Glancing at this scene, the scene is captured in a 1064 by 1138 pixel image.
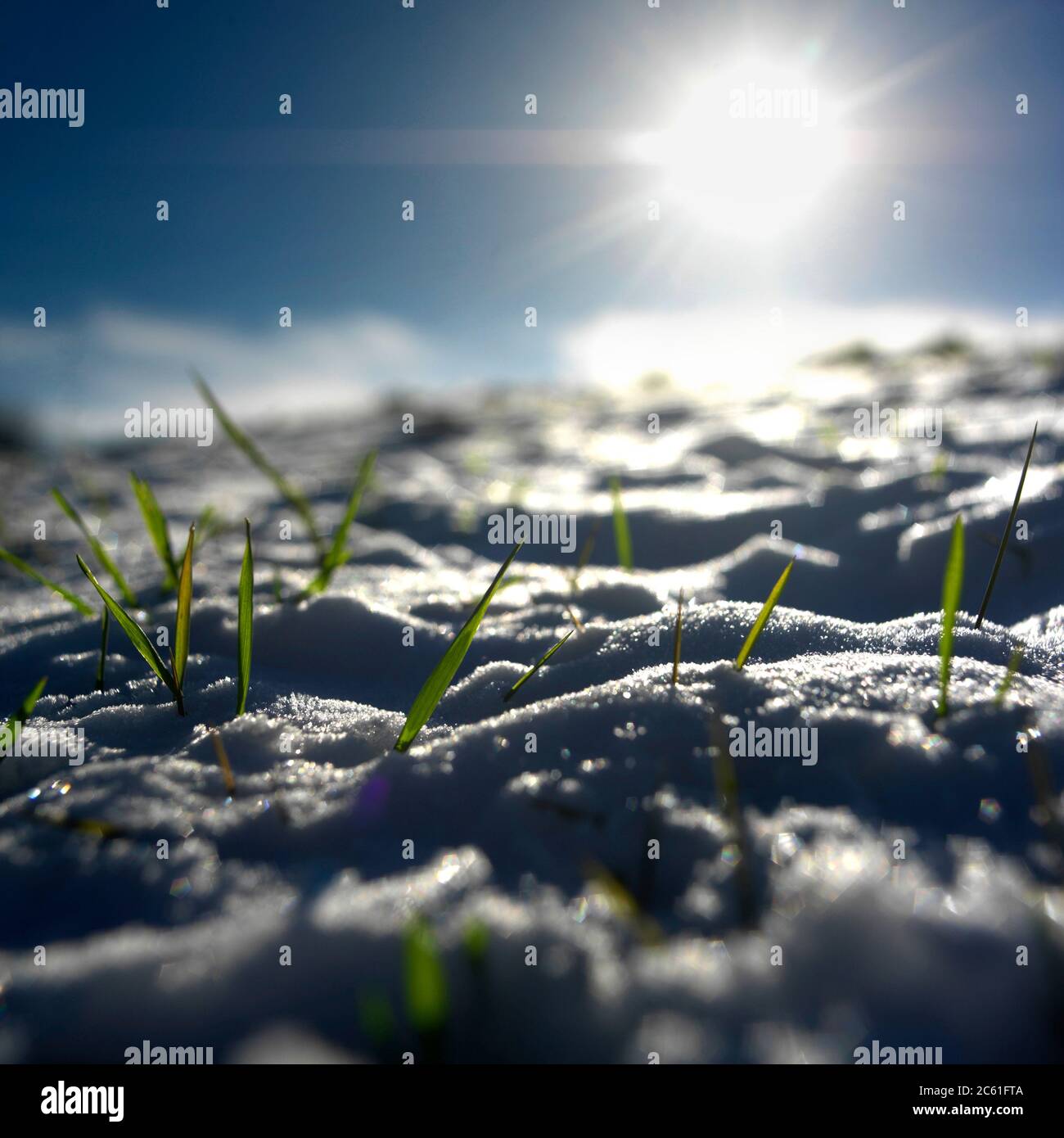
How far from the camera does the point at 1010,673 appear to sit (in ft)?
2.58

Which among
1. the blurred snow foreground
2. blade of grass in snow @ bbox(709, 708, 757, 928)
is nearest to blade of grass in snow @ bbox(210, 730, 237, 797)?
the blurred snow foreground

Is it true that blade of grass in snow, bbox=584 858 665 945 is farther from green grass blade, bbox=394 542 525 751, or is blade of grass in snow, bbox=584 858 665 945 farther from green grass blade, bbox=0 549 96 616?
green grass blade, bbox=0 549 96 616

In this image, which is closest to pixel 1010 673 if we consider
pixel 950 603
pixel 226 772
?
pixel 950 603

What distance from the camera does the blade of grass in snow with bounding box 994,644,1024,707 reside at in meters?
0.76

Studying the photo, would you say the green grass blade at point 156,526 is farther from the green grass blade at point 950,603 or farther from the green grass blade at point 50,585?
the green grass blade at point 950,603

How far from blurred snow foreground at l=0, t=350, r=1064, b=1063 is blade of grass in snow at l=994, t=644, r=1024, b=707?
11 mm

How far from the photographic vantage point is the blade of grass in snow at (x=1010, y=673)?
756 millimetres

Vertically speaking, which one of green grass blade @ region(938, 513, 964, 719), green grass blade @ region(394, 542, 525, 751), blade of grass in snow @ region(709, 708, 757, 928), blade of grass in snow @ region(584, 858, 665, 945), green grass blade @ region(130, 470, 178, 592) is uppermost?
green grass blade @ region(130, 470, 178, 592)

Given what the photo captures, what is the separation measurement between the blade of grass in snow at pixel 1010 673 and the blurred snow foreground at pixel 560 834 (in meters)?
0.01

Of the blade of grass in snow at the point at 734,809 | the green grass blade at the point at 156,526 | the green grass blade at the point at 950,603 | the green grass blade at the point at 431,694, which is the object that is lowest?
the blade of grass in snow at the point at 734,809

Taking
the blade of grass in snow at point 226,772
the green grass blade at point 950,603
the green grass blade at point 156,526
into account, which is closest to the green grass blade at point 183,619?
the blade of grass in snow at point 226,772

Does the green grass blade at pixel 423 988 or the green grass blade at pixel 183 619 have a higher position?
the green grass blade at pixel 183 619

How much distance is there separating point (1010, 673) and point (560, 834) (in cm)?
56
